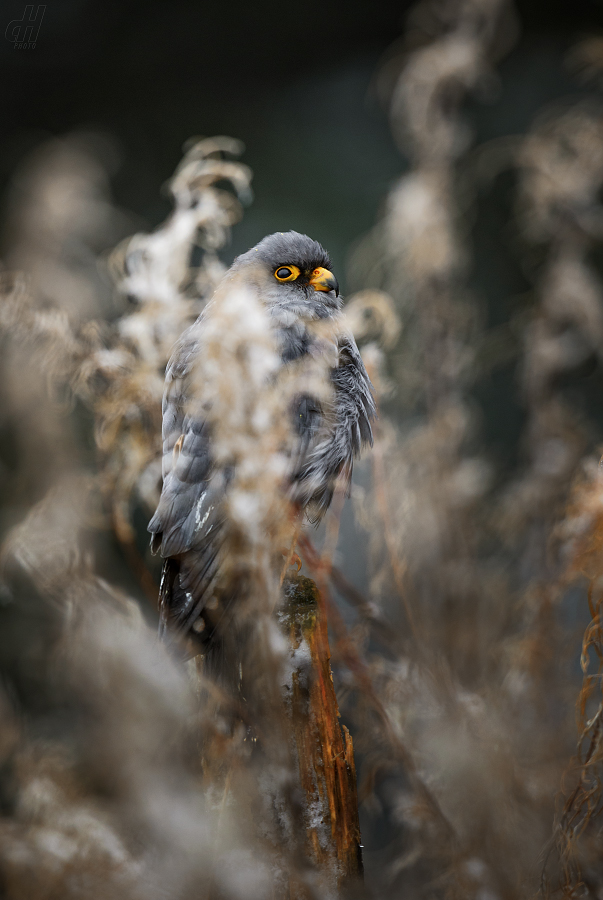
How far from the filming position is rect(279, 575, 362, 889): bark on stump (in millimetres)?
828

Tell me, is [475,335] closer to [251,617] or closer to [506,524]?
[506,524]

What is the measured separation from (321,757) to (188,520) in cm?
44

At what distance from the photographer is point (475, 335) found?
58.2 inches

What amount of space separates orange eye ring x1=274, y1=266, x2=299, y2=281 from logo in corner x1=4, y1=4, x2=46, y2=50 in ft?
3.33

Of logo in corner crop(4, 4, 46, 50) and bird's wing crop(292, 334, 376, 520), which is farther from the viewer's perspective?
logo in corner crop(4, 4, 46, 50)

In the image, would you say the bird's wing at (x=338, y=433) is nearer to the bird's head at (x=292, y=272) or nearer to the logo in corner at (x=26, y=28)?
the bird's head at (x=292, y=272)

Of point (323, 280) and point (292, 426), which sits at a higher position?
point (323, 280)

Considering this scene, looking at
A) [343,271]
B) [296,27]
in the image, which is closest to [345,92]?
[296,27]

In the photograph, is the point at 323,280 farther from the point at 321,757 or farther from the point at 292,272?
the point at 321,757

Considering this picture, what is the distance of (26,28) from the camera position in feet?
5.18

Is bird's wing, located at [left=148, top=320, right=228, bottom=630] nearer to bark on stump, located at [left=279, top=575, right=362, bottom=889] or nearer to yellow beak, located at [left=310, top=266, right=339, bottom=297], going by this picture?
bark on stump, located at [left=279, top=575, right=362, bottom=889]

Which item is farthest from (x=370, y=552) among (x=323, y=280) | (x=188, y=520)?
(x=323, y=280)

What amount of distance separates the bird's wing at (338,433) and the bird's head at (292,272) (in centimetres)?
16

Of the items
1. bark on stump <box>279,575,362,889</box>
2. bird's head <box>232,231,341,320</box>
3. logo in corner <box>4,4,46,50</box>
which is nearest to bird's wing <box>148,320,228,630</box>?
bark on stump <box>279,575,362,889</box>
